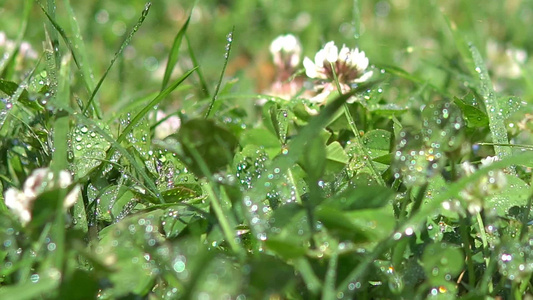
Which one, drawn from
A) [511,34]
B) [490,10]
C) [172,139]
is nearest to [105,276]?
[172,139]

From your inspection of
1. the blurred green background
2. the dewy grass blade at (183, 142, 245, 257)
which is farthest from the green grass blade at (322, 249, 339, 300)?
the blurred green background

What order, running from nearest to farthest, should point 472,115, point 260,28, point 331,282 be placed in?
point 331,282, point 472,115, point 260,28

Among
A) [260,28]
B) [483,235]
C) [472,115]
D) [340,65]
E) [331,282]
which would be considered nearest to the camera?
[331,282]

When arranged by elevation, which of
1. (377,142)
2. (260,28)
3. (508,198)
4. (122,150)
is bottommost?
(508,198)

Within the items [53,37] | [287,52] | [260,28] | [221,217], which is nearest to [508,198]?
[221,217]

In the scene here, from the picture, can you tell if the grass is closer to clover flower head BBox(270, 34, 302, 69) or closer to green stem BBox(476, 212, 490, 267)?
green stem BBox(476, 212, 490, 267)

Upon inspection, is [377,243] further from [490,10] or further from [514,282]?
[490,10]

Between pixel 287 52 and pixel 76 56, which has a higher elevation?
pixel 76 56

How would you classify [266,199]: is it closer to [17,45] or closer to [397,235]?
[397,235]
